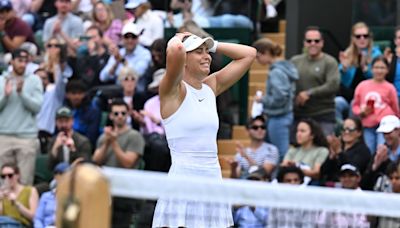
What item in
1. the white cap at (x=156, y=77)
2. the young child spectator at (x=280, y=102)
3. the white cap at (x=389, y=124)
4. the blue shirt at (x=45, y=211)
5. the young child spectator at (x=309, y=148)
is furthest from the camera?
the white cap at (x=156, y=77)

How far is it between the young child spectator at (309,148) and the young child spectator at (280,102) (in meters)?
0.87

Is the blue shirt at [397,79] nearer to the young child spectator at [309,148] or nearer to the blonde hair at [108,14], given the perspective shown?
the young child spectator at [309,148]

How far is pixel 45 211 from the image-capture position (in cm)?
1117

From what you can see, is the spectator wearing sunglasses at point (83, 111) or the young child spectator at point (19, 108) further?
the spectator wearing sunglasses at point (83, 111)

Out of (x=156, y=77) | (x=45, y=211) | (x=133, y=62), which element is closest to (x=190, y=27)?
(x=156, y=77)

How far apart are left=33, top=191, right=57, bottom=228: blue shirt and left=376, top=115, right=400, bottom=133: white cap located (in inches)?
Answer: 123

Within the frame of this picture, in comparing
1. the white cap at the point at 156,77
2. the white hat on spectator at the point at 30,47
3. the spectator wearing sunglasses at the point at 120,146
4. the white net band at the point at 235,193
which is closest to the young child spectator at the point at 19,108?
the spectator wearing sunglasses at the point at 120,146

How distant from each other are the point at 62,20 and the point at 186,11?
162cm

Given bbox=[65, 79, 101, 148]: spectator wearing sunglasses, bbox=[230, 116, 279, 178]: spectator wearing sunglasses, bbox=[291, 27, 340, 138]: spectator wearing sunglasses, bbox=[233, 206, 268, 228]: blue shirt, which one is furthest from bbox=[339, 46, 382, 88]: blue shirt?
bbox=[233, 206, 268, 228]: blue shirt

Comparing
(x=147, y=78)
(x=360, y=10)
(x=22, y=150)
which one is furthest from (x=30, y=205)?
(x=360, y=10)

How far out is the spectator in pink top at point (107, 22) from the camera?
50.8 feet

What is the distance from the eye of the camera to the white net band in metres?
4.57

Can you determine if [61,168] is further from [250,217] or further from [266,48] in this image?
Result: [250,217]

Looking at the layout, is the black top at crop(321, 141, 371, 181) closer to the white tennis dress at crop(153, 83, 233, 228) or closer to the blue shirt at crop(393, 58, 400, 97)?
the blue shirt at crop(393, 58, 400, 97)
